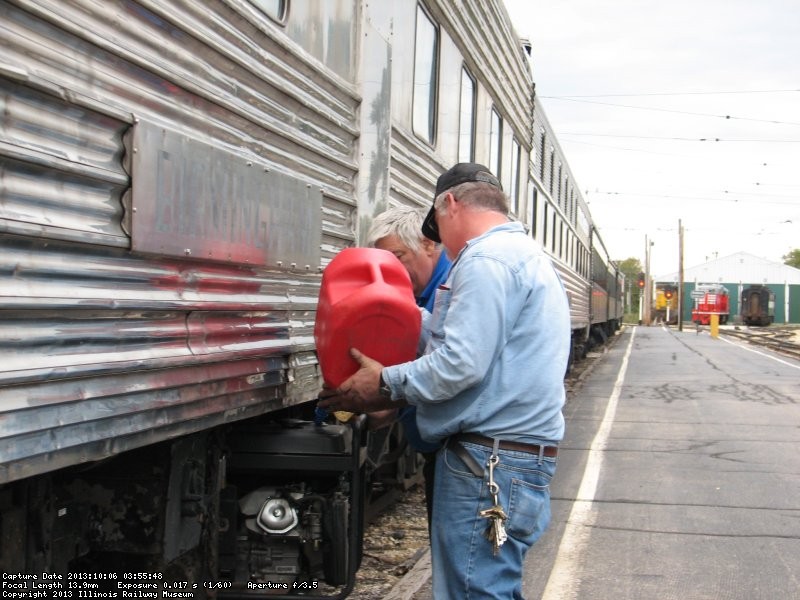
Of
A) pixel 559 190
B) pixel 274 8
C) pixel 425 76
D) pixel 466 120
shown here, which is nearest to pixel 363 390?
pixel 274 8

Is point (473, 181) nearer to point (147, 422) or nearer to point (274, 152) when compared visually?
point (274, 152)

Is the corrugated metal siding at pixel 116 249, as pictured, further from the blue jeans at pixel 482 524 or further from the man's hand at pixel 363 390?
the blue jeans at pixel 482 524

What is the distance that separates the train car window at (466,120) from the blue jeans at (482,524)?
424 centimetres

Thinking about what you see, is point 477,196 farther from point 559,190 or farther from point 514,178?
point 559,190

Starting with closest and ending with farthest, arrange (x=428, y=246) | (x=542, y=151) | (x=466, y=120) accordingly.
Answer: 1. (x=428, y=246)
2. (x=466, y=120)
3. (x=542, y=151)

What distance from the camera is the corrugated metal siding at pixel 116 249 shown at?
216 centimetres

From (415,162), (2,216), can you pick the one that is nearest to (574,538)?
(415,162)

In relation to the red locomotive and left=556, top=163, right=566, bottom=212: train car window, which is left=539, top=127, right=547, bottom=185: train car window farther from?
the red locomotive

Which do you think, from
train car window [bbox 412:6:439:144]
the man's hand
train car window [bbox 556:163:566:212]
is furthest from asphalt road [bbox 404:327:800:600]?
train car window [bbox 556:163:566:212]

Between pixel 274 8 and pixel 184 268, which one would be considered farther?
pixel 274 8

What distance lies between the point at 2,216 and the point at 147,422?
0.79m

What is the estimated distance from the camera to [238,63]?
127 inches

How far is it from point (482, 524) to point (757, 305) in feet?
215

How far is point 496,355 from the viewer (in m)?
2.75
